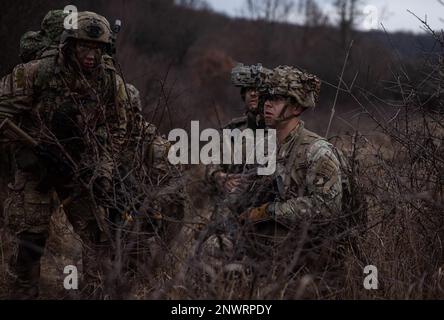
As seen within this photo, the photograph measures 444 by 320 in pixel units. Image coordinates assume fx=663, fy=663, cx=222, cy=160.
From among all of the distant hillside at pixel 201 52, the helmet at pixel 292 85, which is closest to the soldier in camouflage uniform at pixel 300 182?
the helmet at pixel 292 85

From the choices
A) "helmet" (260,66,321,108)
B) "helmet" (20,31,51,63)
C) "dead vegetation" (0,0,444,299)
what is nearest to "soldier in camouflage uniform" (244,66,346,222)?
"helmet" (260,66,321,108)

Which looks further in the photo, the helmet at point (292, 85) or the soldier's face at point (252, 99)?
the soldier's face at point (252, 99)

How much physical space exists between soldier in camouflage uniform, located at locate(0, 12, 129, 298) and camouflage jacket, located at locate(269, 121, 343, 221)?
118cm

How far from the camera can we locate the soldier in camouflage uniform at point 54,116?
179 inches

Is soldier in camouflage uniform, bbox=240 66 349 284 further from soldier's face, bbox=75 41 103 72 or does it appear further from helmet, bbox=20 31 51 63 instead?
helmet, bbox=20 31 51 63

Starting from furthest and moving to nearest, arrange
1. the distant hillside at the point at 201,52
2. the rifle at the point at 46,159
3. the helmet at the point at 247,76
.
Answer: the distant hillside at the point at 201,52
the helmet at the point at 247,76
the rifle at the point at 46,159

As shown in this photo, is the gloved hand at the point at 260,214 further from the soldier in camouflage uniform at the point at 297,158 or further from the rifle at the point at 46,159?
the rifle at the point at 46,159

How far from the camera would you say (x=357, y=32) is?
38.3 metres

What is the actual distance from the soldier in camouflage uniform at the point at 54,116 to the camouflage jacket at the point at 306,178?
1175 millimetres

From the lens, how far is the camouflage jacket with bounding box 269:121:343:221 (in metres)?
3.85

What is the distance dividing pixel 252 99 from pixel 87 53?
1.72m

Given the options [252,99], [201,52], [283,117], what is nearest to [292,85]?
[283,117]

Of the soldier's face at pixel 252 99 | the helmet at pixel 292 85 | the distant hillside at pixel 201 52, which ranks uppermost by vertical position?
the distant hillside at pixel 201 52
